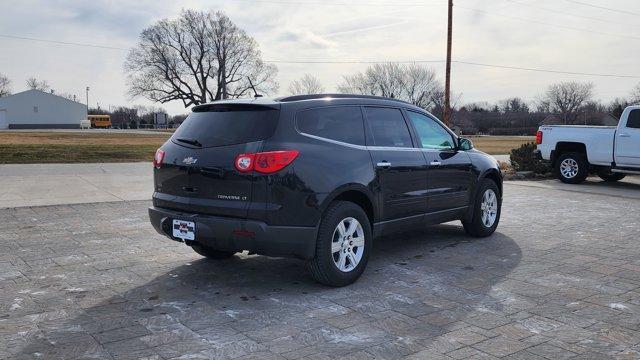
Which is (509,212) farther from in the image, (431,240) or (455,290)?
(455,290)

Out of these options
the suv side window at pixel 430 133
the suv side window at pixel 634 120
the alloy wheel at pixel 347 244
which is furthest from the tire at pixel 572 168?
the alloy wheel at pixel 347 244

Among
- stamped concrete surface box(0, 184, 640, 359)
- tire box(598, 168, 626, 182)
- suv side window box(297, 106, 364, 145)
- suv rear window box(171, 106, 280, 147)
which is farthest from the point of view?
tire box(598, 168, 626, 182)

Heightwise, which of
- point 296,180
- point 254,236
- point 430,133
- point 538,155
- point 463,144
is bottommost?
point 254,236

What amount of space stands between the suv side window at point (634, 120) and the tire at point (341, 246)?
33.9 feet

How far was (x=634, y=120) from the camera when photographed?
12.7m

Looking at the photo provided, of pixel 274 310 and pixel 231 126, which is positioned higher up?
pixel 231 126

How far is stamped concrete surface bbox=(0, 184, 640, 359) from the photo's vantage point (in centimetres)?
363

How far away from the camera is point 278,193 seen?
442 cm

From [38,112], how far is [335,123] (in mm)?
91643

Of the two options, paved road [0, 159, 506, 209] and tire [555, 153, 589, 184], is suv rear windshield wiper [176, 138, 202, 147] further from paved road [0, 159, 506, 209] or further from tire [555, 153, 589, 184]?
tire [555, 153, 589, 184]

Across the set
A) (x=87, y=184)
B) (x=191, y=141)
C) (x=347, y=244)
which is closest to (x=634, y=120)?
(x=347, y=244)

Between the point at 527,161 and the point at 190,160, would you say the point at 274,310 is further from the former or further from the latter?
the point at 527,161

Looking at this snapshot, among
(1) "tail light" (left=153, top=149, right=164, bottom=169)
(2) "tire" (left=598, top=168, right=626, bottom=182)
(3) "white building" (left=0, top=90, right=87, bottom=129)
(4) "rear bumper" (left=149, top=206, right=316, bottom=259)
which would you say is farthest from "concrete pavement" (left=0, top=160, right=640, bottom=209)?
(3) "white building" (left=0, top=90, right=87, bottom=129)

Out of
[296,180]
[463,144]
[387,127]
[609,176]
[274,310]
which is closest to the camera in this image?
[274,310]
